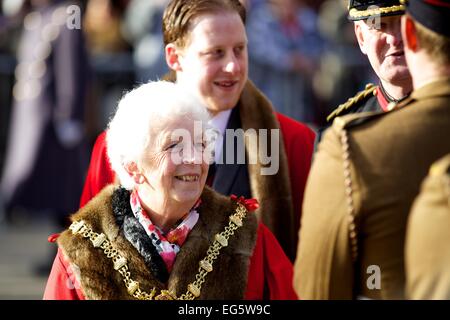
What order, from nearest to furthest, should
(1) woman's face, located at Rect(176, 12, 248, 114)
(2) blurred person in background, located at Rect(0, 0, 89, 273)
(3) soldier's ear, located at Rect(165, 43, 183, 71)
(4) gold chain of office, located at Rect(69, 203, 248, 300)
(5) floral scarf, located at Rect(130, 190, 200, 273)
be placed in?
(4) gold chain of office, located at Rect(69, 203, 248, 300), (5) floral scarf, located at Rect(130, 190, 200, 273), (1) woman's face, located at Rect(176, 12, 248, 114), (3) soldier's ear, located at Rect(165, 43, 183, 71), (2) blurred person in background, located at Rect(0, 0, 89, 273)

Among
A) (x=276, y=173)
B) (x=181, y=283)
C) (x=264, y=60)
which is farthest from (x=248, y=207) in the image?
(x=264, y=60)

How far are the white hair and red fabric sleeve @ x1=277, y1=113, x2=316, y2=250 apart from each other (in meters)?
1.04

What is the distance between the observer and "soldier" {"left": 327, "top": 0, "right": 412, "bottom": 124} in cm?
485

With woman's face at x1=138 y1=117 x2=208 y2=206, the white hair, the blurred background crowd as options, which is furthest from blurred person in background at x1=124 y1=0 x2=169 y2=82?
woman's face at x1=138 y1=117 x2=208 y2=206

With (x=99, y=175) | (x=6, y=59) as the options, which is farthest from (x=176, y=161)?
(x=6, y=59)

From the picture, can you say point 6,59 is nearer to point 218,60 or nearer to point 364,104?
point 218,60

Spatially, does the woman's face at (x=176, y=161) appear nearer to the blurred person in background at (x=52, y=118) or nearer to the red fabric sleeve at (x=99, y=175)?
the red fabric sleeve at (x=99, y=175)

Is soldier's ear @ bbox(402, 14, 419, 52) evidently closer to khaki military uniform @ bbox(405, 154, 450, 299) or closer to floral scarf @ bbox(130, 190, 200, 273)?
khaki military uniform @ bbox(405, 154, 450, 299)

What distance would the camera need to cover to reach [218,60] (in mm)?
5383

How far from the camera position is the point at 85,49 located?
9.89 meters

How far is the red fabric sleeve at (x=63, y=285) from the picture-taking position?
13.6ft

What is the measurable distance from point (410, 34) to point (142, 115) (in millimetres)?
1195

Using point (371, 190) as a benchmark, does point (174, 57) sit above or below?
above

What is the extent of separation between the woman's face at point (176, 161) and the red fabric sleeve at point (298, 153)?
1090 mm
